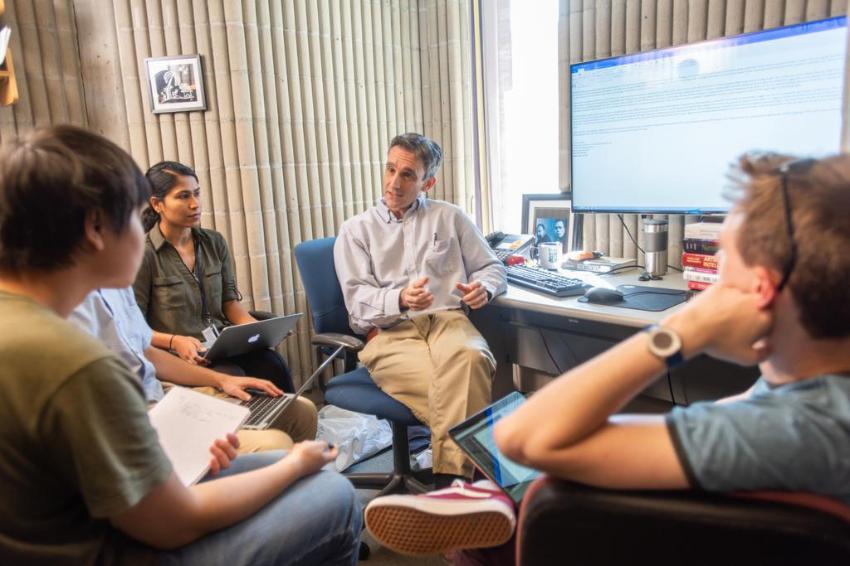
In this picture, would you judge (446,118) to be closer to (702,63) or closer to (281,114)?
(281,114)

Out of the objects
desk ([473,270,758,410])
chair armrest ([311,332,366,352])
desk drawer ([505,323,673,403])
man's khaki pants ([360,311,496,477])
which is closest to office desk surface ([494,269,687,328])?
desk ([473,270,758,410])

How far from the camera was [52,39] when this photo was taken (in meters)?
2.36

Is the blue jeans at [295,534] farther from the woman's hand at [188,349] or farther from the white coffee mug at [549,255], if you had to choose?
the white coffee mug at [549,255]

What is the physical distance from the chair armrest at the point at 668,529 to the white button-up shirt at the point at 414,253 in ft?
5.12

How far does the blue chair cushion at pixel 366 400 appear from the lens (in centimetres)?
187

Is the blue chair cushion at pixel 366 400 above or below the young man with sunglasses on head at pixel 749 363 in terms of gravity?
below

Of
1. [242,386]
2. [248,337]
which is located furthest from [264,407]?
[248,337]

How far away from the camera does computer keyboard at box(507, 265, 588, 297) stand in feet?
6.57

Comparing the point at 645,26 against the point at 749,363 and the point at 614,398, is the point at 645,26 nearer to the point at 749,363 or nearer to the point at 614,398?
the point at 749,363

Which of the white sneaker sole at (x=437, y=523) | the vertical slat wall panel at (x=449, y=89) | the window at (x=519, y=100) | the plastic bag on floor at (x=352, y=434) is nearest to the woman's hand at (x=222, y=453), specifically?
the white sneaker sole at (x=437, y=523)

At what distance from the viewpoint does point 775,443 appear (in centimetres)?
61

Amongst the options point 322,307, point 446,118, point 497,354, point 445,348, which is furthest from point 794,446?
point 446,118

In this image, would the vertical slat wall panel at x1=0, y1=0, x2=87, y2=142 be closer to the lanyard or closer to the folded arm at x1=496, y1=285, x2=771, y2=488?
the lanyard

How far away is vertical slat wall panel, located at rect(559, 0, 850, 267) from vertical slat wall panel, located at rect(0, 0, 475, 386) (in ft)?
2.51
